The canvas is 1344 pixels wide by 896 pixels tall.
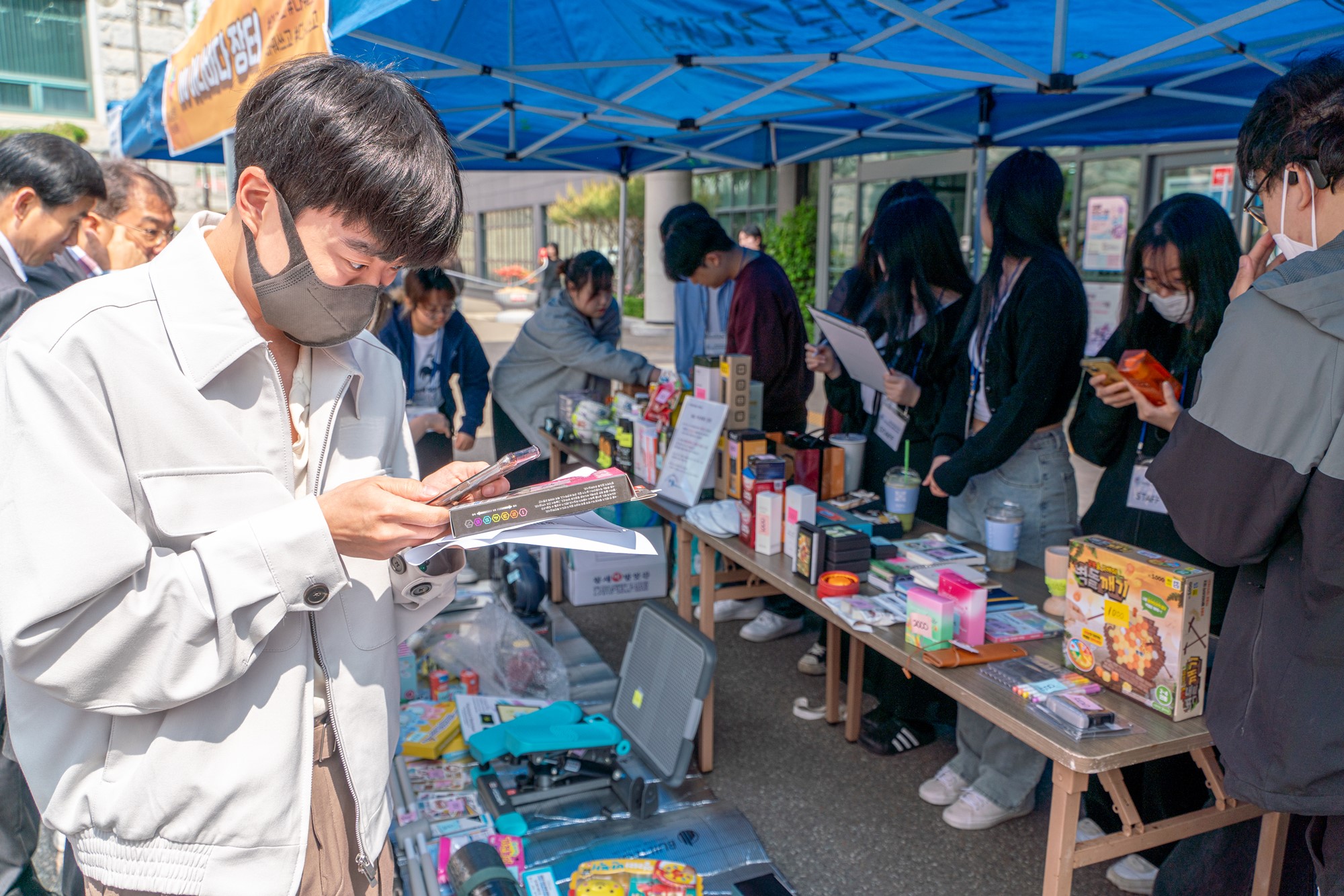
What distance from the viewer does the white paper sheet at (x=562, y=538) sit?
1.16m

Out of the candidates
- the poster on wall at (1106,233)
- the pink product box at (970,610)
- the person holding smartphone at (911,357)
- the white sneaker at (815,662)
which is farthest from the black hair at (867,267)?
the poster on wall at (1106,233)

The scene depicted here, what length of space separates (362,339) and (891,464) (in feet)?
7.93

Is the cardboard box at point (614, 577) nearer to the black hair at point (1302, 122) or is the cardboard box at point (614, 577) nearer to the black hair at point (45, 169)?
the black hair at point (45, 169)

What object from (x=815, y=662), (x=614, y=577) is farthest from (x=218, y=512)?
(x=614, y=577)

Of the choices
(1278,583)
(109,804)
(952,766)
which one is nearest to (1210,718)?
(1278,583)

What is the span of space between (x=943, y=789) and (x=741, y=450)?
4.19 feet

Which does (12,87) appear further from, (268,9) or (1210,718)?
(1210,718)

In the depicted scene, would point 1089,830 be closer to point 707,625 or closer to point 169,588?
point 707,625

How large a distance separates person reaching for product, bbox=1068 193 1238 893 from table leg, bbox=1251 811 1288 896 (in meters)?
0.51

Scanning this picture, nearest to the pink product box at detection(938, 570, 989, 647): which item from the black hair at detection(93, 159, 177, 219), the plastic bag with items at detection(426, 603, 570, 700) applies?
the plastic bag with items at detection(426, 603, 570, 700)

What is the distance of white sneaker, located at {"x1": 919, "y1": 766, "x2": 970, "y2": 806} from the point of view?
114 inches

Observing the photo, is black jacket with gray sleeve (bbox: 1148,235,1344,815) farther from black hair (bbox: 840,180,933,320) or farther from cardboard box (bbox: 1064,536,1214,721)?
black hair (bbox: 840,180,933,320)

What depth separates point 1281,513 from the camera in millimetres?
→ 1406

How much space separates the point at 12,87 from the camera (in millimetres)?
8945
